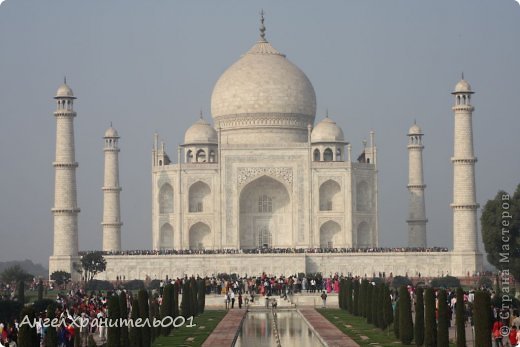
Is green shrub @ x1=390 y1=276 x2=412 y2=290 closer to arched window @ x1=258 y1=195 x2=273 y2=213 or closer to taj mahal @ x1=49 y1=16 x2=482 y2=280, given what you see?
taj mahal @ x1=49 y1=16 x2=482 y2=280

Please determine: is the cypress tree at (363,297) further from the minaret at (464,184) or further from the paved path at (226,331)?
the minaret at (464,184)

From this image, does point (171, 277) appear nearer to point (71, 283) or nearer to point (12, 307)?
point (71, 283)

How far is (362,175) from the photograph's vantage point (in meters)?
→ 46.4

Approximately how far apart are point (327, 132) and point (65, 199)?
32.8 feet

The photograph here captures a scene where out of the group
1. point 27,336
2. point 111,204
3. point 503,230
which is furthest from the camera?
point 111,204

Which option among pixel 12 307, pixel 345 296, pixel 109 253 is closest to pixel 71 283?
pixel 109 253

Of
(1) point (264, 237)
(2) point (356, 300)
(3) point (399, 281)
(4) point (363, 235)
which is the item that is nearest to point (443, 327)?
(2) point (356, 300)

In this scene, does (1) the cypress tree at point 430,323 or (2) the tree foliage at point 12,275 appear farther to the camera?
(2) the tree foliage at point 12,275

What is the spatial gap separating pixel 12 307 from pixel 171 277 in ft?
61.9

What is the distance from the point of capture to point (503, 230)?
33.8 meters

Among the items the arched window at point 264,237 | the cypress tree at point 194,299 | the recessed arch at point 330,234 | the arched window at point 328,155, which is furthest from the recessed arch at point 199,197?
the cypress tree at point 194,299

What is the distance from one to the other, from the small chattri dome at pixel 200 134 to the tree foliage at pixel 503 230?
552 inches

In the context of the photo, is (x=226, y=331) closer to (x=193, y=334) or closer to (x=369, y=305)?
(x=193, y=334)

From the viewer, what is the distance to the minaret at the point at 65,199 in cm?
4288
